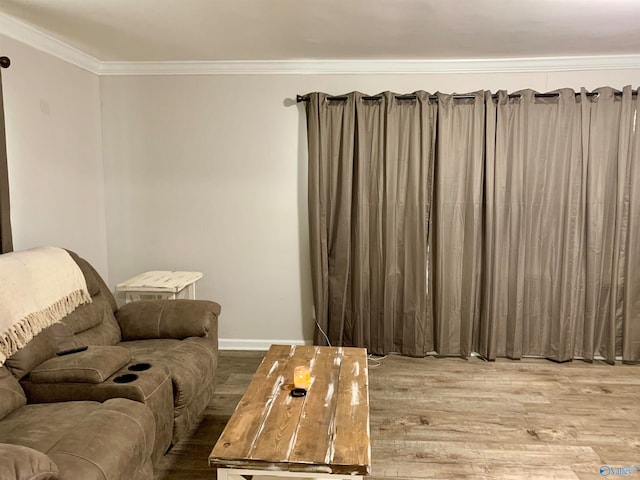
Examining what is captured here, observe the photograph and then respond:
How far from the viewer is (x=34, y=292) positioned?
257cm

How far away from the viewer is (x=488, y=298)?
157 inches

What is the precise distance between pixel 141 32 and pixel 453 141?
95.3 inches

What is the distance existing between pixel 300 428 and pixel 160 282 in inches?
84.4

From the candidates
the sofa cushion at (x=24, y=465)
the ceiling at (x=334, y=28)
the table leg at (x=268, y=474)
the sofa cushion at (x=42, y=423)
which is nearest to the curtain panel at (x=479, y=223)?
the ceiling at (x=334, y=28)

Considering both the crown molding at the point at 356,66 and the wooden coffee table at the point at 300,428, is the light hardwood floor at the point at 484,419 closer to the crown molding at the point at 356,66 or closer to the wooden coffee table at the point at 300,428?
the wooden coffee table at the point at 300,428

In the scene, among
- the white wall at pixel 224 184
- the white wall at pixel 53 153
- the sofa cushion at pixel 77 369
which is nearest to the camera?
the sofa cushion at pixel 77 369

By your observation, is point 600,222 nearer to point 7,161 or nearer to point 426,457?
point 426,457

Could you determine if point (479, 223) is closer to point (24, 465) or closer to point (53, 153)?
point (53, 153)

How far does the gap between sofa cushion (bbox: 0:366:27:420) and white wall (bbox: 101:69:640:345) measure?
2.09m

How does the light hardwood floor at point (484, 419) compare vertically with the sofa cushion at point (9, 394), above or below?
below

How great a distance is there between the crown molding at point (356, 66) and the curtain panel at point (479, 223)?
253 mm

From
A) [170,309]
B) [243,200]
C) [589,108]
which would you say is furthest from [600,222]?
[170,309]

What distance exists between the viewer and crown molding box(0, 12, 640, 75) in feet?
12.8

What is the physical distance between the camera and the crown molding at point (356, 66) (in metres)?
3.91
